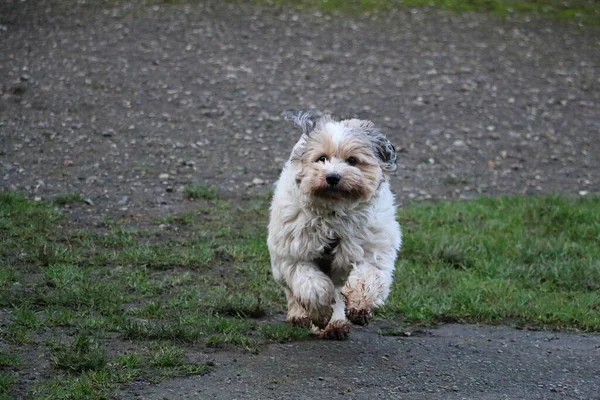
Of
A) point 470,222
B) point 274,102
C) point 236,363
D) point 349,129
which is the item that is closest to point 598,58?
point 274,102

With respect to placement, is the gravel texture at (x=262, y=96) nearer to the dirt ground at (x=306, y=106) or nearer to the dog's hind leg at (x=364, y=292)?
the dirt ground at (x=306, y=106)

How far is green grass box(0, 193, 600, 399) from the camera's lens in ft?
17.3

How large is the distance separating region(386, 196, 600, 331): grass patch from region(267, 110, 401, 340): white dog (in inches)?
41.0

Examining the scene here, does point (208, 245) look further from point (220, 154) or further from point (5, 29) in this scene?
point (5, 29)

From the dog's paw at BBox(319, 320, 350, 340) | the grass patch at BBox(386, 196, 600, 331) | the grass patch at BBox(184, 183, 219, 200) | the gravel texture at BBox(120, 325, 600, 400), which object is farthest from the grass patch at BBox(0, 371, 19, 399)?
the grass patch at BBox(184, 183, 219, 200)

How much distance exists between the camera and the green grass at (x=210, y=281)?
5.27 meters

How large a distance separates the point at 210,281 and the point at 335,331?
1432mm

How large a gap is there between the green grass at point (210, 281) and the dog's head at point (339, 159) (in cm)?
106

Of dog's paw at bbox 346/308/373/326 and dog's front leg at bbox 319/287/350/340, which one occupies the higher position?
dog's paw at bbox 346/308/373/326

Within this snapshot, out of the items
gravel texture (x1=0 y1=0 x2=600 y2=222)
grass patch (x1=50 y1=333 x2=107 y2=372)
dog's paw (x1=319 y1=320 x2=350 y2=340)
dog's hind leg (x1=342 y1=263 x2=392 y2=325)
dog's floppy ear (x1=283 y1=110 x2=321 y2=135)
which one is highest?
dog's floppy ear (x1=283 y1=110 x2=321 y2=135)

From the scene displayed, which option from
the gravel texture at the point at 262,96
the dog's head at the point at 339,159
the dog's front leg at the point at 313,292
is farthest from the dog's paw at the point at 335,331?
the gravel texture at the point at 262,96

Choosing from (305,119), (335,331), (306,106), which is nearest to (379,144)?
(305,119)

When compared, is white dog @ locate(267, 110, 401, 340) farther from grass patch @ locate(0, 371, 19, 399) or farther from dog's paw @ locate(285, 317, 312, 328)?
grass patch @ locate(0, 371, 19, 399)

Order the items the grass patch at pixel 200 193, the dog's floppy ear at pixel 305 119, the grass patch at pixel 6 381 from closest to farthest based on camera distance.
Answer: the grass patch at pixel 6 381 → the dog's floppy ear at pixel 305 119 → the grass patch at pixel 200 193
